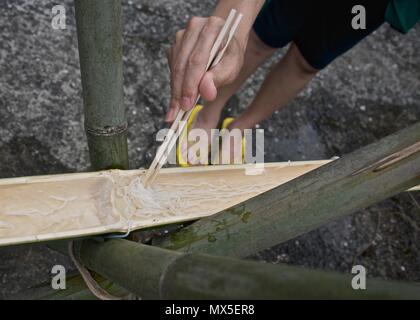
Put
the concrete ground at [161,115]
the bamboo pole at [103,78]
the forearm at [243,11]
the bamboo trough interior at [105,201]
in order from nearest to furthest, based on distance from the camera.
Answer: the bamboo pole at [103,78], the bamboo trough interior at [105,201], the forearm at [243,11], the concrete ground at [161,115]

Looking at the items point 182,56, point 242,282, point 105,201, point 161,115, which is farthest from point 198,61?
point 161,115

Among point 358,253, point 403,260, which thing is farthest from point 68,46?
point 403,260

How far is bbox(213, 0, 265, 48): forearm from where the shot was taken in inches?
56.5

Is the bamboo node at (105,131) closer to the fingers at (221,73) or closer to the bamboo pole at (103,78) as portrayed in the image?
the bamboo pole at (103,78)

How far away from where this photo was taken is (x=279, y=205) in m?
1.03

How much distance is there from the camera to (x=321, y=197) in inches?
39.0

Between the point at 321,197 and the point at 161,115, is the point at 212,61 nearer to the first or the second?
the point at 321,197

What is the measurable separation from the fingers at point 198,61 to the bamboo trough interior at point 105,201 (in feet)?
0.79

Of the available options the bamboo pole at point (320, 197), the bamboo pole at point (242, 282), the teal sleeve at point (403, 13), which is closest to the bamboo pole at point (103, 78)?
the bamboo pole at point (320, 197)

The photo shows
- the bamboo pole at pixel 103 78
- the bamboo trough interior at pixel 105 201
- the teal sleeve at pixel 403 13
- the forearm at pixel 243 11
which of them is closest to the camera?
the bamboo pole at pixel 103 78

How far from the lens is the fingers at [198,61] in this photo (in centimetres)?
127

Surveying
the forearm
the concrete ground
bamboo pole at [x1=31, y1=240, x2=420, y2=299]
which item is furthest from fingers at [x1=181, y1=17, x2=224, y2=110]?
the concrete ground

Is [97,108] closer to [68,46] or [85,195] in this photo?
[85,195]

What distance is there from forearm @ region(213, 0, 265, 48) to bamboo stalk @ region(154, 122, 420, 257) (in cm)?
56
